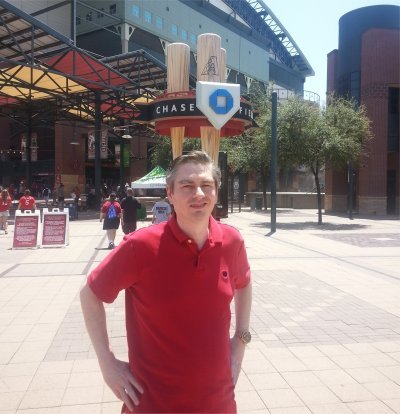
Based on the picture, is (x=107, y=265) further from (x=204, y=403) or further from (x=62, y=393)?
(x=62, y=393)

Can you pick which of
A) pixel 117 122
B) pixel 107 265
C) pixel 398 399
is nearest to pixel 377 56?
pixel 117 122

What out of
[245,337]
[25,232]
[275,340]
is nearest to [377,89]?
[25,232]

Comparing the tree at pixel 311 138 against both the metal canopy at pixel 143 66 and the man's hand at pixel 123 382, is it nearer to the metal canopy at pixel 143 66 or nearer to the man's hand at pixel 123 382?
the metal canopy at pixel 143 66

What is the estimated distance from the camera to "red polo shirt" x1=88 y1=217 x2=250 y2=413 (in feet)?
5.87

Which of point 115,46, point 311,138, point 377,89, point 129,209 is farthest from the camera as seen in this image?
point 115,46

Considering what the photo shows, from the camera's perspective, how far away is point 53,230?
1239 centimetres

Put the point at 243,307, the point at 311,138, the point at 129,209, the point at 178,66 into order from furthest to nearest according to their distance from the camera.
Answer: the point at 311,138 < the point at 129,209 < the point at 178,66 < the point at 243,307

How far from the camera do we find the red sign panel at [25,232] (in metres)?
11.9

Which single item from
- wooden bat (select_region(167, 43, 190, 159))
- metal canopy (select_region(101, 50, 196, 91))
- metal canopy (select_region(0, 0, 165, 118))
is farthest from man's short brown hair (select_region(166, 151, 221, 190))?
metal canopy (select_region(101, 50, 196, 91))

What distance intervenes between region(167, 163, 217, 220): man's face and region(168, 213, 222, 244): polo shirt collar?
48 millimetres

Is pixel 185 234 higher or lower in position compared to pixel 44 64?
lower

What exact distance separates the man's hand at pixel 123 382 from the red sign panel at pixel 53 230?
36.5 ft

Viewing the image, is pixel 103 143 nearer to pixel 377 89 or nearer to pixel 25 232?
pixel 25 232

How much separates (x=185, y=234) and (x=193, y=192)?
19 centimetres
